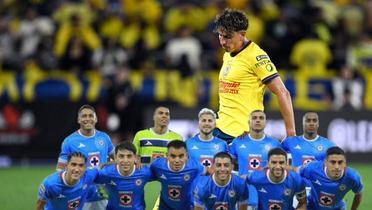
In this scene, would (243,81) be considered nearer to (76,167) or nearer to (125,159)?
(125,159)

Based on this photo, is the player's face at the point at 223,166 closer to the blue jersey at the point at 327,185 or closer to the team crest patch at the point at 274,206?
the team crest patch at the point at 274,206

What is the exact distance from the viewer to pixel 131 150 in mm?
11602

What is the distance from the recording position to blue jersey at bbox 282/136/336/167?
12.5 meters

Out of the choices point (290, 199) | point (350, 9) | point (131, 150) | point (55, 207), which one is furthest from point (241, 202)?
point (350, 9)

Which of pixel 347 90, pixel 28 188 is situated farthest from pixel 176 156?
pixel 347 90

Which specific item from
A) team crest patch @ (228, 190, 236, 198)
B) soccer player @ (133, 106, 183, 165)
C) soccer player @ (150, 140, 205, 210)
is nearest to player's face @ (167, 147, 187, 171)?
soccer player @ (150, 140, 205, 210)

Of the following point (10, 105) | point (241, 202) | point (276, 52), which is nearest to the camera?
point (241, 202)

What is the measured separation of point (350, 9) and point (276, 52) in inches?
78.3

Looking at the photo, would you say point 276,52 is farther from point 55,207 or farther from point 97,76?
point 55,207

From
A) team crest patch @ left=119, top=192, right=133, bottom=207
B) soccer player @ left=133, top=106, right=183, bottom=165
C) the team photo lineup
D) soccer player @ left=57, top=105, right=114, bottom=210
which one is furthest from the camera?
soccer player @ left=133, top=106, right=183, bottom=165

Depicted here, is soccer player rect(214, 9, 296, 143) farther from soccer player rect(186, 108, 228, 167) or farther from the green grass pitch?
the green grass pitch

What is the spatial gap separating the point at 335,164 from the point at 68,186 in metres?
2.81

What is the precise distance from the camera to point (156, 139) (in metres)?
13.1

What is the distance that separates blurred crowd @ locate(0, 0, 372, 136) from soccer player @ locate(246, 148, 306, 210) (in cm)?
855
